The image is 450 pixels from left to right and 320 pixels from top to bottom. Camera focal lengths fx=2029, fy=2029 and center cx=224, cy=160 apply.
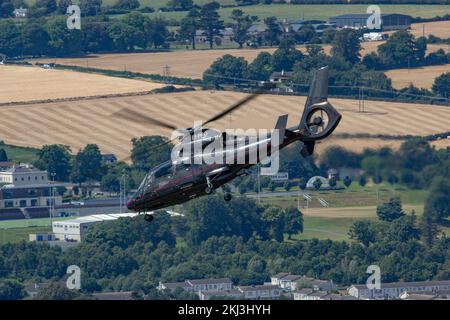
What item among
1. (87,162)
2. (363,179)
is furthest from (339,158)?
(87,162)

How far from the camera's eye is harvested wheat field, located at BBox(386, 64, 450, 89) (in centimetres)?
18475

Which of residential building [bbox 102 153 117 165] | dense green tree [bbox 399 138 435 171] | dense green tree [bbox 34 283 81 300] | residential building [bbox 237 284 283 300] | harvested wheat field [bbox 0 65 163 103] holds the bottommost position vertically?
residential building [bbox 237 284 283 300]

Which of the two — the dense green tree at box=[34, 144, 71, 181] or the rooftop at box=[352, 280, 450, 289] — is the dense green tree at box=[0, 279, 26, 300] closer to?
the rooftop at box=[352, 280, 450, 289]

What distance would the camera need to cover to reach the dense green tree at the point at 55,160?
15138 centimetres

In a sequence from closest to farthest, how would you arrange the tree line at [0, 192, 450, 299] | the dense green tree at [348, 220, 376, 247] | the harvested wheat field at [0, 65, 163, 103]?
the tree line at [0, 192, 450, 299] < the dense green tree at [348, 220, 376, 247] < the harvested wheat field at [0, 65, 163, 103]

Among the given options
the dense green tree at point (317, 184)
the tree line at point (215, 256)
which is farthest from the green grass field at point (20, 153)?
the dense green tree at point (317, 184)

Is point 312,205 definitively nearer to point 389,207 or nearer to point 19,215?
point 389,207

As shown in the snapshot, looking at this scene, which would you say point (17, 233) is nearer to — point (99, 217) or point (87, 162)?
point (99, 217)

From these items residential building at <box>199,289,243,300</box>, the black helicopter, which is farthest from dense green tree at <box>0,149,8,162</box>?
the black helicopter

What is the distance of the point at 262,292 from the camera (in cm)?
11688

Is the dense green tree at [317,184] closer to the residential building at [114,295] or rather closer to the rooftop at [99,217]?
the rooftop at [99,217]

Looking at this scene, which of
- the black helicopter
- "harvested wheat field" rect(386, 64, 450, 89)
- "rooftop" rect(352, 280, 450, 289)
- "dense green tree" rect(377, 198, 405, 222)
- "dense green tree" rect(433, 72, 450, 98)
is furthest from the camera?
"harvested wheat field" rect(386, 64, 450, 89)

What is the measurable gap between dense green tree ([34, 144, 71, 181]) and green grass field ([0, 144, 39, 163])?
2.18 meters
